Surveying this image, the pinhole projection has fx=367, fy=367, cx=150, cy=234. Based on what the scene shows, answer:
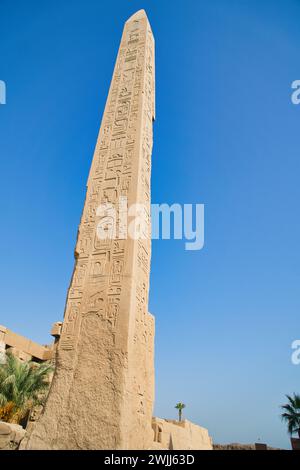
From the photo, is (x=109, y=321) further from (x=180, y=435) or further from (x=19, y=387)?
(x=19, y=387)

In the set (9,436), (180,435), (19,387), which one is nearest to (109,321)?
(9,436)

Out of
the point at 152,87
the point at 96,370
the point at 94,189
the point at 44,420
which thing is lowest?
the point at 44,420

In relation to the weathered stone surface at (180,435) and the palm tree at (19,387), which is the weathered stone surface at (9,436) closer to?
the weathered stone surface at (180,435)

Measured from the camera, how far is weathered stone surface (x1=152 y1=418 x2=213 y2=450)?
5.68m

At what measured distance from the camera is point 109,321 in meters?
3.60

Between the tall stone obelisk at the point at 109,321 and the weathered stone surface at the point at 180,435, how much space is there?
6.96 feet

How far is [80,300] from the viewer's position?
3908mm

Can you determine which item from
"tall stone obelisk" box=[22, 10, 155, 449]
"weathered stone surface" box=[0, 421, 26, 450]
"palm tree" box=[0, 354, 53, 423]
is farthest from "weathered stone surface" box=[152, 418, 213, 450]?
"palm tree" box=[0, 354, 53, 423]

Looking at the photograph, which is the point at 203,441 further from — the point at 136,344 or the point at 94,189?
the point at 94,189

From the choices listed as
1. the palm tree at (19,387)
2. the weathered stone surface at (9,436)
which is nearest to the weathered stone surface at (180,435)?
the weathered stone surface at (9,436)

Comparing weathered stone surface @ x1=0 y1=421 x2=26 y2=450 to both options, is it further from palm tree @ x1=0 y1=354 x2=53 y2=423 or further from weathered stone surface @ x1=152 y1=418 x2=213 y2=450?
palm tree @ x1=0 y1=354 x2=53 y2=423

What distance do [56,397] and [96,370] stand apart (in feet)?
1.43

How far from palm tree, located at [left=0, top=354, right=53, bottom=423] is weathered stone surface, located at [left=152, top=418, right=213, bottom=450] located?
2912mm
